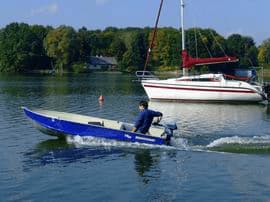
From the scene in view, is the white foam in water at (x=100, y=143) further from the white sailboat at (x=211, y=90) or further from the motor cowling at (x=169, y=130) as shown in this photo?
the white sailboat at (x=211, y=90)

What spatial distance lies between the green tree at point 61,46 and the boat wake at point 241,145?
11730 cm

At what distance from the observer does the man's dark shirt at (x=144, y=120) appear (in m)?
21.6

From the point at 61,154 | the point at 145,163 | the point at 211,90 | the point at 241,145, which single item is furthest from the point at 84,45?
the point at 145,163

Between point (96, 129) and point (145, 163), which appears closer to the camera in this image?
point (145, 163)

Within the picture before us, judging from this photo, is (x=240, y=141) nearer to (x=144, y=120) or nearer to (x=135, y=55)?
(x=144, y=120)

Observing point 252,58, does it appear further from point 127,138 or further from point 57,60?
point 127,138

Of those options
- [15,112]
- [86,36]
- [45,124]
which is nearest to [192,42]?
[86,36]

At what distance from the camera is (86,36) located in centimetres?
16562

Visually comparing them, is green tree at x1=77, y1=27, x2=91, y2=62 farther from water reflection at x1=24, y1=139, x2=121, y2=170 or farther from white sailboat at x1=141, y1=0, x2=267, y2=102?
water reflection at x1=24, y1=139, x2=121, y2=170

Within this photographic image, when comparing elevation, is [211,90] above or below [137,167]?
above

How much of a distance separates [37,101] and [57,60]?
98.2 metres

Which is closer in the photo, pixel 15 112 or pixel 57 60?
pixel 15 112

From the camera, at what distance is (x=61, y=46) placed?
5527 inches

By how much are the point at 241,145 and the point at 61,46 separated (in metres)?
121
